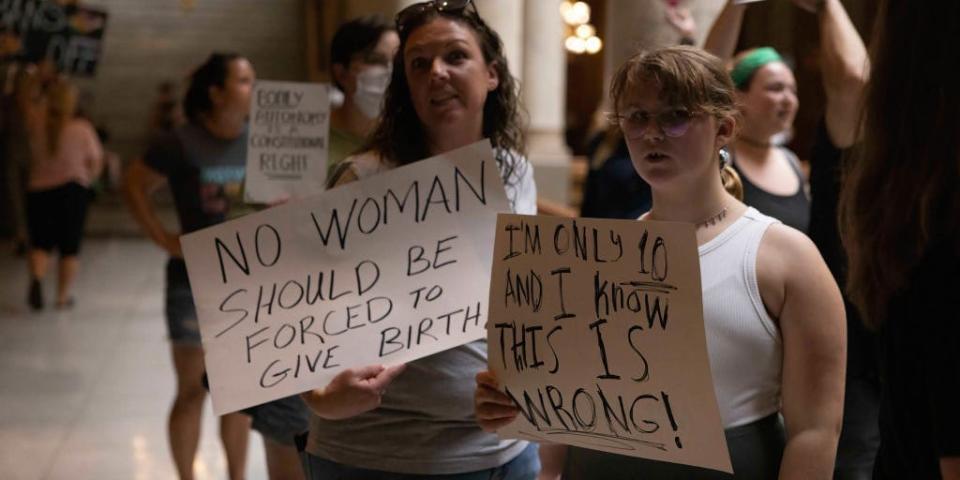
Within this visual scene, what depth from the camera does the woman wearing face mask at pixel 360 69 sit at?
3.62m

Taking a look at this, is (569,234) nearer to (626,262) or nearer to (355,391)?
(626,262)

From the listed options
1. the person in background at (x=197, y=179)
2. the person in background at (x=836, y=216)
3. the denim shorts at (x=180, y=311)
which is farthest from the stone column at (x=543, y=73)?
the person in background at (x=836, y=216)

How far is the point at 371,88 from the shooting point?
3.59 m

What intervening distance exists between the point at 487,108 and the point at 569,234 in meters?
0.82

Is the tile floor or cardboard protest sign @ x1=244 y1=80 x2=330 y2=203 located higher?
cardboard protest sign @ x1=244 y1=80 x2=330 y2=203

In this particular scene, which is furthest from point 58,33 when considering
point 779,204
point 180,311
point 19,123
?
point 779,204

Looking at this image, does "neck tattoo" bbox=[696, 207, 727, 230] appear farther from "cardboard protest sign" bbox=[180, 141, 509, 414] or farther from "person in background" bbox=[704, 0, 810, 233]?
"person in background" bbox=[704, 0, 810, 233]

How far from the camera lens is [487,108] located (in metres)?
2.71

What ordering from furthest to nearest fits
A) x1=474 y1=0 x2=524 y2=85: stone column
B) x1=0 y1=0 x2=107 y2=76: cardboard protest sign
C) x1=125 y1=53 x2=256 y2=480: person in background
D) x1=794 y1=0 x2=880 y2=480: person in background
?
x1=0 y1=0 x2=107 y2=76: cardboard protest sign
x1=474 y1=0 x2=524 y2=85: stone column
x1=125 y1=53 x2=256 y2=480: person in background
x1=794 y1=0 x2=880 y2=480: person in background

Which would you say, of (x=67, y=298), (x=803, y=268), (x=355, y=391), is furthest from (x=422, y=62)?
(x=67, y=298)

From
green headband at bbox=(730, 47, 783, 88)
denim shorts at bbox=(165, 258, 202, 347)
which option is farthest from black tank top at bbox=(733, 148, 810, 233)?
denim shorts at bbox=(165, 258, 202, 347)

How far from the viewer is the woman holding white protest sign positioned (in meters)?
1.87

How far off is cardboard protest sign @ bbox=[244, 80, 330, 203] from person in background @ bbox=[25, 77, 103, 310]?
23.0ft

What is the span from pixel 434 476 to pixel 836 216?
1419 mm
